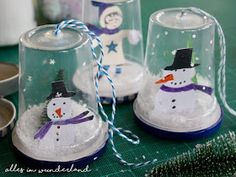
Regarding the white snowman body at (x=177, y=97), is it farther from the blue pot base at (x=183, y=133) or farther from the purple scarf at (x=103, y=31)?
the purple scarf at (x=103, y=31)

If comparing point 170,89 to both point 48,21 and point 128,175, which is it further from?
point 48,21

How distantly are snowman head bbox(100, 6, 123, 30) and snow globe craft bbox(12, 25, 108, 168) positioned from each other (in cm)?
13

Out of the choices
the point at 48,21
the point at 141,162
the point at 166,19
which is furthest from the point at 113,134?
the point at 48,21

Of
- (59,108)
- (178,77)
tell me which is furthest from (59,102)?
(178,77)

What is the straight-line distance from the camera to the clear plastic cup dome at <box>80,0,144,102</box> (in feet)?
2.62

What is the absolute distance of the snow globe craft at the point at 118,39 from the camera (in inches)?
31.4

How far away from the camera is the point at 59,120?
64 cm

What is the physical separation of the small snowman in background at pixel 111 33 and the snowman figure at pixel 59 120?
191 millimetres

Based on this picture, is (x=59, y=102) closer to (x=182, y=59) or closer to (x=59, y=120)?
(x=59, y=120)

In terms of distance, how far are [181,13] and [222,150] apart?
246 mm

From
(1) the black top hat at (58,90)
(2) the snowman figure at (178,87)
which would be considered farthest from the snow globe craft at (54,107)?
(2) the snowman figure at (178,87)

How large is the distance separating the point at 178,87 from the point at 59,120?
0.59 ft

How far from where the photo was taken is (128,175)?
2.11ft

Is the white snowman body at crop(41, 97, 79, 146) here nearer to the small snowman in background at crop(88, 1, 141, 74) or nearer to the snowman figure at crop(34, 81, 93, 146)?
the snowman figure at crop(34, 81, 93, 146)
